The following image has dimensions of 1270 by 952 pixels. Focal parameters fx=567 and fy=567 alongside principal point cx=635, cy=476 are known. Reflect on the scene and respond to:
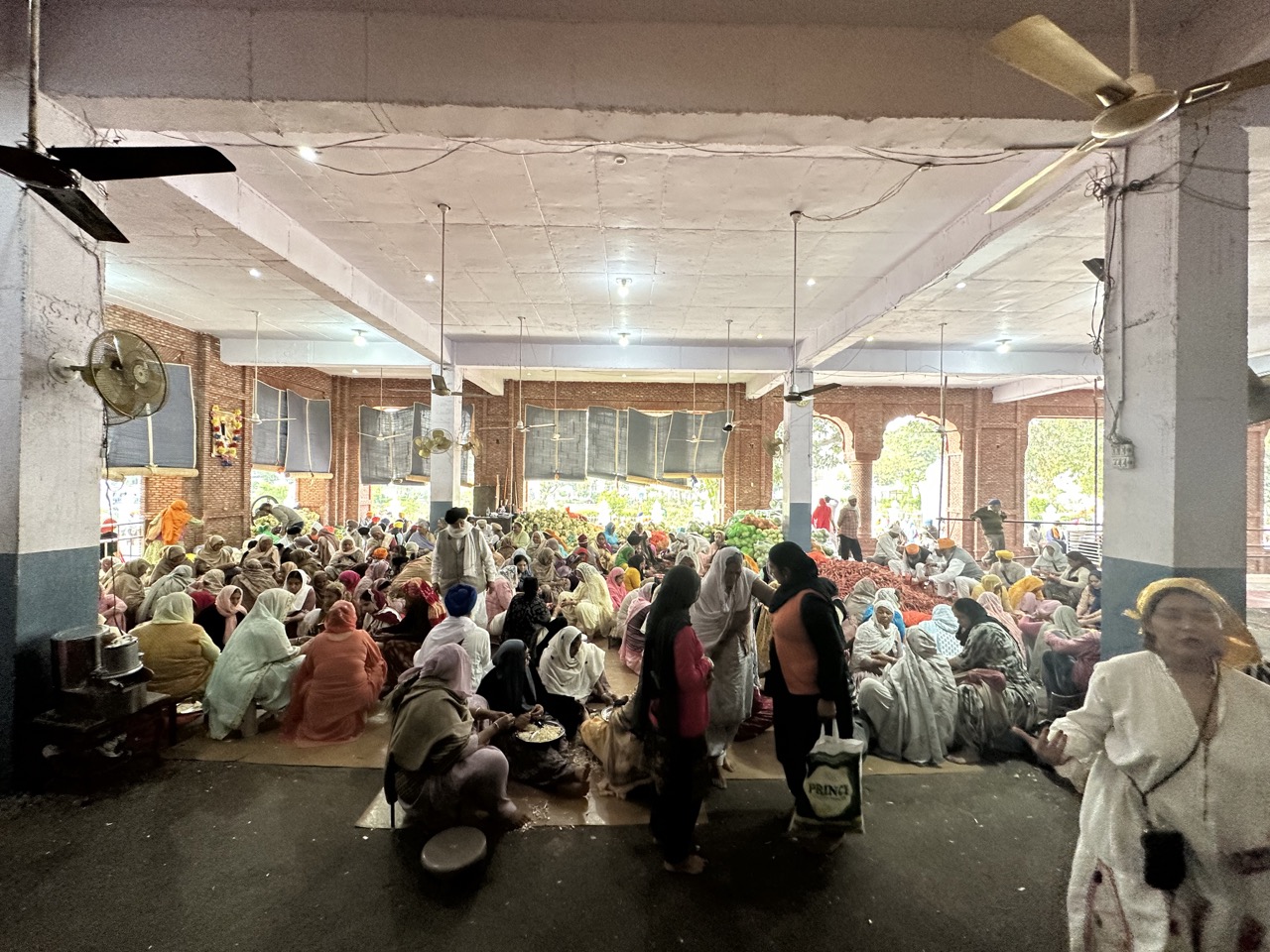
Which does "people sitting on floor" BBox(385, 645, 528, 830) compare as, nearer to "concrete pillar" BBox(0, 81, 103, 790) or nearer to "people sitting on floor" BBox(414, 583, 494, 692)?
"people sitting on floor" BBox(414, 583, 494, 692)

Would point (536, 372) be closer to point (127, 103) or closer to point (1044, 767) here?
point (127, 103)

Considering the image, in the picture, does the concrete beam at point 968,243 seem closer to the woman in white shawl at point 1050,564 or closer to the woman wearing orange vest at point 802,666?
the woman wearing orange vest at point 802,666

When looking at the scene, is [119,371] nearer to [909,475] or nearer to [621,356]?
[621,356]

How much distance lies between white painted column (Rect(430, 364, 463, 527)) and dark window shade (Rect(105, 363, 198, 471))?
175 inches

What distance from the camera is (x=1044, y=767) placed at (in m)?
3.89

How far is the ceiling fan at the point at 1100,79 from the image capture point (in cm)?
211

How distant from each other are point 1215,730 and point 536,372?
14041 millimetres

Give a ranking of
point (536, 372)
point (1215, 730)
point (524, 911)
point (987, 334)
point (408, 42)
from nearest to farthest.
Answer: point (1215, 730) < point (524, 911) < point (408, 42) < point (987, 334) < point (536, 372)

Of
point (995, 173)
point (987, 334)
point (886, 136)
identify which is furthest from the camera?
point (987, 334)

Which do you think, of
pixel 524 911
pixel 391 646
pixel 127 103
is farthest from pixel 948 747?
pixel 127 103

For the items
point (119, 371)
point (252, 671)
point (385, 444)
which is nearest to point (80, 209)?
point (119, 371)

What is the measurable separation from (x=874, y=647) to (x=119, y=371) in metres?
5.90

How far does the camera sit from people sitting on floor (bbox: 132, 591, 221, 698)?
422cm

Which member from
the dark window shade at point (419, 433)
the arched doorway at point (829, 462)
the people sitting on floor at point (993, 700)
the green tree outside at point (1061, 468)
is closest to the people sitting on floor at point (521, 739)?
the people sitting on floor at point (993, 700)
